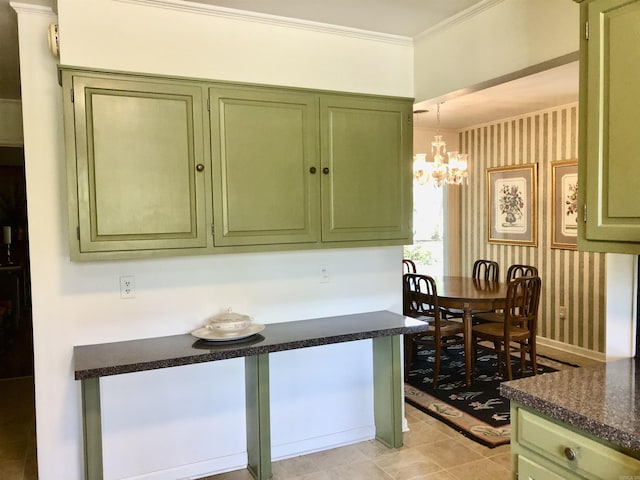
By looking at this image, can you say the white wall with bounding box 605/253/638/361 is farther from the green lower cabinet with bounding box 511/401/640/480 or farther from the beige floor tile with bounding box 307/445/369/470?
the beige floor tile with bounding box 307/445/369/470

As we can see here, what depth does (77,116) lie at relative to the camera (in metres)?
2.22

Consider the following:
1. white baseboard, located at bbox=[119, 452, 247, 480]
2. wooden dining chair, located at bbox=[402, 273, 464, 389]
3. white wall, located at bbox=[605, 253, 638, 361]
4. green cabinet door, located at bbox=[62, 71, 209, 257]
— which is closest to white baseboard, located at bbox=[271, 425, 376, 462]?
white baseboard, located at bbox=[119, 452, 247, 480]

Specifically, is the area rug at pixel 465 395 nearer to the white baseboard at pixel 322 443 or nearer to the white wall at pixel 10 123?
the white baseboard at pixel 322 443

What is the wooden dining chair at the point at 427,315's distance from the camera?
4.16 metres

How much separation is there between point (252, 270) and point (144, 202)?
29.8 inches

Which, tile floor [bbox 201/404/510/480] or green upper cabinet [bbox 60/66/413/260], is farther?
tile floor [bbox 201/404/510/480]

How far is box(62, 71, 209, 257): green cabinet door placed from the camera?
7.36 feet

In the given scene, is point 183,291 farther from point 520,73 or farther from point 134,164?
point 520,73

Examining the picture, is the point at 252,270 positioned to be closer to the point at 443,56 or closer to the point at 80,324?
the point at 80,324

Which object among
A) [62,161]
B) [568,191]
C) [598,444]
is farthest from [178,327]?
[568,191]

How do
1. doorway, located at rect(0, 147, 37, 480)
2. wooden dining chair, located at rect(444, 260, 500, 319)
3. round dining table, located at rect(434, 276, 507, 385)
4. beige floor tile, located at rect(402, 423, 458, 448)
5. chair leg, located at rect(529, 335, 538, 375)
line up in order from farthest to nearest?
wooden dining chair, located at rect(444, 260, 500, 319) → doorway, located at rect(0, 147, 37, 480) → chair leg, located at rect(529, 335, 538, 375) → round dining table, located at rect(434, 276, 507, 385) → beige floor tile, located at rect(402, 423, 458, 448)

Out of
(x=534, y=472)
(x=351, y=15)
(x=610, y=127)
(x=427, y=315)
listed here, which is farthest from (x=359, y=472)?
(x=351, y=15)

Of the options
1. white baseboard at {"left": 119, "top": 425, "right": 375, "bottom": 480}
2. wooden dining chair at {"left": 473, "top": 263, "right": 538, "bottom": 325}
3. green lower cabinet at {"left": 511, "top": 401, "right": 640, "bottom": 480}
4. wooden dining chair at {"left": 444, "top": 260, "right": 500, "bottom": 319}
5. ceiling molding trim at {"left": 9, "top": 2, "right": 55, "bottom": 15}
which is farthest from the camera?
wooden dining chair at {"left": 444, "top": 260, "right": 500, "bottom": 319}

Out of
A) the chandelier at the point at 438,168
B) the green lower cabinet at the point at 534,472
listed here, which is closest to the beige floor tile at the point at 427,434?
the green lower cabinet at the point at 534,472
